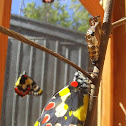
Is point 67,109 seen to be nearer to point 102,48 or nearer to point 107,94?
point 102,48

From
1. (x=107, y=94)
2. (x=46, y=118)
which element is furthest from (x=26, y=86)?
(x=46, y=118)

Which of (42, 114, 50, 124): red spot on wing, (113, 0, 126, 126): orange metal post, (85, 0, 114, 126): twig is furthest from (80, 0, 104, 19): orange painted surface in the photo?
(42, 114, 50, 124): red spot on wing

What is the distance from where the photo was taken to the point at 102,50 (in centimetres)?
30

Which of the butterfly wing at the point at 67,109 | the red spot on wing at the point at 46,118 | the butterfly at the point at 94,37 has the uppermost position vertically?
the butterfly at the point at 94,37

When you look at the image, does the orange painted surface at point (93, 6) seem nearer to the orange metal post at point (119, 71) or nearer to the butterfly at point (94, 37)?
the orange metal post at point (119, 71)

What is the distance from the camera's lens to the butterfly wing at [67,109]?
288 mm

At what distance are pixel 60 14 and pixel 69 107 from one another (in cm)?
57

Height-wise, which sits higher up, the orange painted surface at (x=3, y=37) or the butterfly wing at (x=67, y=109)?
the orange painted surface at (x=3, y=37)

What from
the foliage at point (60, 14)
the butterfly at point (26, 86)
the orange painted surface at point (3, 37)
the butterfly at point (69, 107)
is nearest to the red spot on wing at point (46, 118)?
the butterfly at point (69, 107)

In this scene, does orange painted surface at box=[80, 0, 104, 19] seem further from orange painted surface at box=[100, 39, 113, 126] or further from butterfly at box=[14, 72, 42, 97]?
butterfly at box=[14, 72, 42, 97]

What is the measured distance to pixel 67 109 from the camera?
302mm

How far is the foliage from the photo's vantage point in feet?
2.00

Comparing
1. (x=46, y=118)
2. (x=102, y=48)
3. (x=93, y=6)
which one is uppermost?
(x=93, y=6)

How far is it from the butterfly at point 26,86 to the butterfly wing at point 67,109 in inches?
9.6
